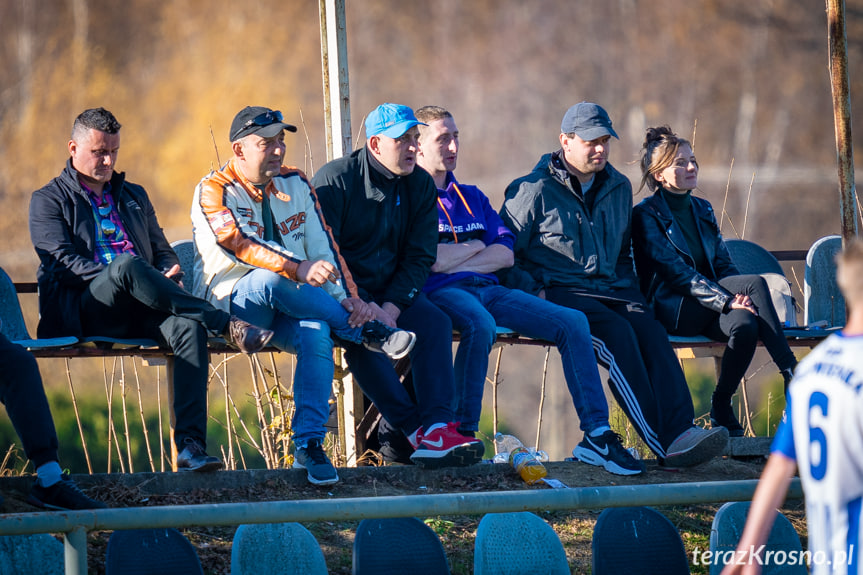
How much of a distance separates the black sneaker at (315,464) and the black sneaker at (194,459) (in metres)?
0.30

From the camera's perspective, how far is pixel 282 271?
3.80 m

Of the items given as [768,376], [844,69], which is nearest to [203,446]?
[844,69]

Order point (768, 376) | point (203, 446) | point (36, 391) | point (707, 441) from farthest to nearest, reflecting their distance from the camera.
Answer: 1. point (768, 376)
2. point (707, 441)
3. point (203, 446)
4. point (36, 391)

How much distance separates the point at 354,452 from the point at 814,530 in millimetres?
2874

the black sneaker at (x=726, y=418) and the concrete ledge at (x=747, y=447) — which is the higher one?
the black sneaker at (x=726, y=418)

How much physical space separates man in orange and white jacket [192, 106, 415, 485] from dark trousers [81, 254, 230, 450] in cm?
19

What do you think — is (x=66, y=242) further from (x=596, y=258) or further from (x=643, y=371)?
(x=643, y=371)

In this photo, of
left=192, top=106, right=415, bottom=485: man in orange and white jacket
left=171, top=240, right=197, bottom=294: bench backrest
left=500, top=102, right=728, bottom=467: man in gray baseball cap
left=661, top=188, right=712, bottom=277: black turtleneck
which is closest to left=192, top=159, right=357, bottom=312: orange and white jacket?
left=192, top=106, right=415, bottom=485: man in orange and white jacket

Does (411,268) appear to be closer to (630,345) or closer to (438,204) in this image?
(438,204)

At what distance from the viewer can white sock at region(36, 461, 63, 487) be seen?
10.6ft

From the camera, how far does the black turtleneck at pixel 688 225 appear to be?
15.4 feet

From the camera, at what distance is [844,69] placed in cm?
439

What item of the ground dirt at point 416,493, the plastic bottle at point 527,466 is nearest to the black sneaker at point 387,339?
the ground dirt at point 416,493

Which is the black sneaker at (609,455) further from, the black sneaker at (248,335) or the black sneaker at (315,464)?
the black sneaker at (248,335)
